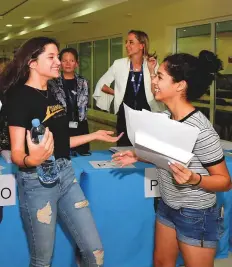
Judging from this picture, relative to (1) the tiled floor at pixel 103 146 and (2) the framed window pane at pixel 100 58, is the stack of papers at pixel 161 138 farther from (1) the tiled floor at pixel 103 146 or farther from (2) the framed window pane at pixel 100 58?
(2) the framed window pane at pixel 100 58

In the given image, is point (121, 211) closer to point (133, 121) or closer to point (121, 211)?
point (121, 211)

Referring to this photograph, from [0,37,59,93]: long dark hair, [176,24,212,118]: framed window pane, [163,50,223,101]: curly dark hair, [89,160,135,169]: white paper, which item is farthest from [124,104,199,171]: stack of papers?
[176,24,212,118]: framed window pane

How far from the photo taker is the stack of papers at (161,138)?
5.26 ft

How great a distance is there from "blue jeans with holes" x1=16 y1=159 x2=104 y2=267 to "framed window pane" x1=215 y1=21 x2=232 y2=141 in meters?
5.39

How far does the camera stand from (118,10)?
8.48m

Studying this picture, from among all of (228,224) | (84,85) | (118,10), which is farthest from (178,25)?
(228,224)

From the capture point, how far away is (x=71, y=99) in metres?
3.31

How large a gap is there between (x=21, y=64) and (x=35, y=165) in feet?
1.54

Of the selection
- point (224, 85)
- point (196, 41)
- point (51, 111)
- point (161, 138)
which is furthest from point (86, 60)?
point (161, 138)

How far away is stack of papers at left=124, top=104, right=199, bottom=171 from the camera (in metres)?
1.60

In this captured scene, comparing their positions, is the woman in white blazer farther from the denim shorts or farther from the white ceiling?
the white ceiling

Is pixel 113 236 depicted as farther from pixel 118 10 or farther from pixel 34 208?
pixel 118 10

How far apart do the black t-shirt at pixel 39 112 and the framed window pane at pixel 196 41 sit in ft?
18.2

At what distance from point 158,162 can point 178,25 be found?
22.2 feet
